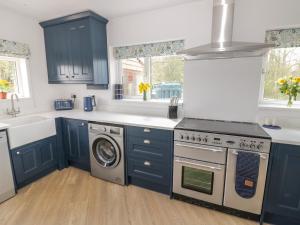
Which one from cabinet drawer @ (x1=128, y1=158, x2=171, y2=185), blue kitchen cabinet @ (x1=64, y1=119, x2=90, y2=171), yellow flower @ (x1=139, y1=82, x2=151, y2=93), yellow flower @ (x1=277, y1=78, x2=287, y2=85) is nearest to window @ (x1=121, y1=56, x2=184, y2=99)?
yellow flower @ (x1=139, y1=82, x2=151, y2=93)

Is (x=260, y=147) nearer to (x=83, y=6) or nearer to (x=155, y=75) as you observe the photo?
(x=155, y=75)

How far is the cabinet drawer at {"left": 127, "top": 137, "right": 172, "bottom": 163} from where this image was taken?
2050 millimetres

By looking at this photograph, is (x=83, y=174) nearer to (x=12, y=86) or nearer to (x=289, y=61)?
(x=12, y=86)

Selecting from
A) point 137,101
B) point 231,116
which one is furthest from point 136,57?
point 231,116

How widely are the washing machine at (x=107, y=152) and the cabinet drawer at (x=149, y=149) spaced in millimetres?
138

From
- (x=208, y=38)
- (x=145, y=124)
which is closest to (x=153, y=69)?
(x=208, y=38)

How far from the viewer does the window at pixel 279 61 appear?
1955 millimetres

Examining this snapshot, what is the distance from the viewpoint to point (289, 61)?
81.8 inches

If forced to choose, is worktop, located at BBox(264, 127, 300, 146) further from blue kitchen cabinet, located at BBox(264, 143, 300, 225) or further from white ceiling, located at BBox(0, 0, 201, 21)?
white ceiling, located at BBox(0, 0, 201, 21)

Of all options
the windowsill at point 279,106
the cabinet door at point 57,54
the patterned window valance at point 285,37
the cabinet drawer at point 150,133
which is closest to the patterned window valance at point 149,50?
the cabinet door at point 57,54

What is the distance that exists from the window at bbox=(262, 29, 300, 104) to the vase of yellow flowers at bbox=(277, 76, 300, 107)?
10 cm

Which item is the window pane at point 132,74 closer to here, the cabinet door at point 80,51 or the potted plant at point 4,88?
the cabinet door at point 80,51

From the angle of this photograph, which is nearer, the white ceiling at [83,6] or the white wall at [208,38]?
the white wall at [208,38]

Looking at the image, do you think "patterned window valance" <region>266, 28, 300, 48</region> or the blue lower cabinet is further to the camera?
the blue lower cabinet
